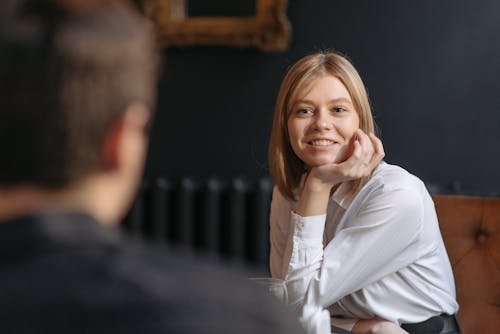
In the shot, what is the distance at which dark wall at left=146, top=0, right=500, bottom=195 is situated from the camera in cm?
356

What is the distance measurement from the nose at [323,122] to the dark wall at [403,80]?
5.90 feet

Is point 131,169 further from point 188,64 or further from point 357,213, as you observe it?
point 188,64

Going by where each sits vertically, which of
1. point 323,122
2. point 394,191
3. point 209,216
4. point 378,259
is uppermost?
point 323,122

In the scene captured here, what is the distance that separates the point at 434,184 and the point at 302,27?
3.17ft

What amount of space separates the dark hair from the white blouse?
3.67 ft

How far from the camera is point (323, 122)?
1839 mm

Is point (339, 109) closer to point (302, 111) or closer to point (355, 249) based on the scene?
point (302, 111)

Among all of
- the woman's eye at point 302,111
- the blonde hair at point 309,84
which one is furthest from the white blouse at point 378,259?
the woman's eye at point 302,111

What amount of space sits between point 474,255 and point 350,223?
0.36 m

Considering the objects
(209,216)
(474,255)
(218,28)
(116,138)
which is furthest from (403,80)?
(116,138)

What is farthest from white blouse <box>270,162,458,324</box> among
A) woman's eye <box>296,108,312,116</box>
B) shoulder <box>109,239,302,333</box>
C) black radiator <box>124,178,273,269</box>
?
black radiator <box>124,178,273,269</box>

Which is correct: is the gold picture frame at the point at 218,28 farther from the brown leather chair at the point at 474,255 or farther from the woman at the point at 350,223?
the brown leather chair at the point at 474,255

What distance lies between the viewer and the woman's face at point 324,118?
184 centimetres

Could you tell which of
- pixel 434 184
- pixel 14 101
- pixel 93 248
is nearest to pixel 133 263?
pixel 93 248
